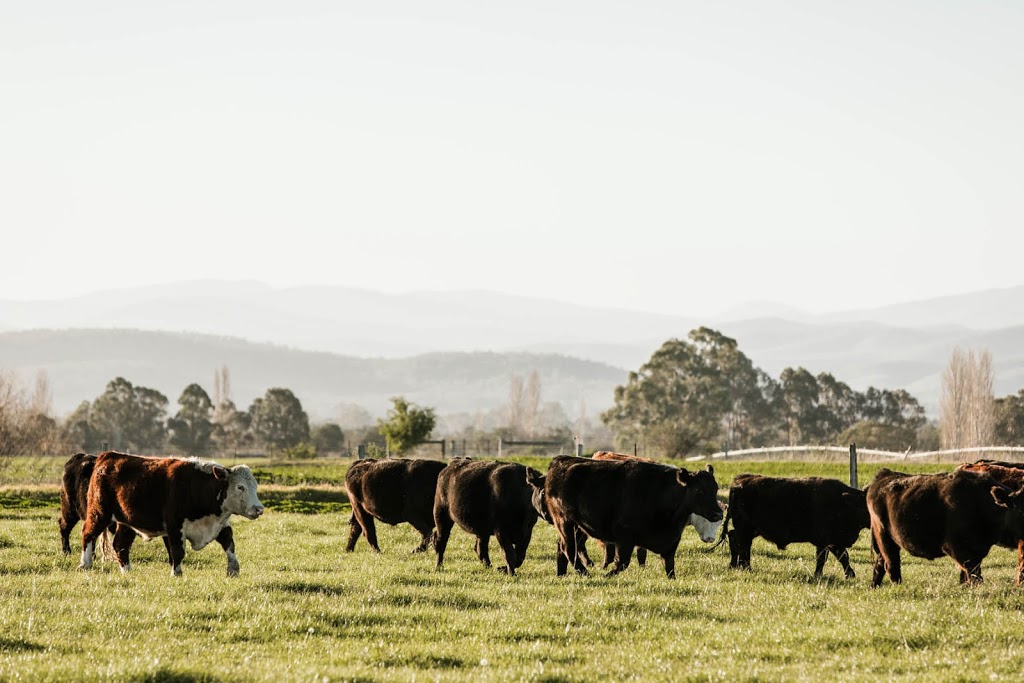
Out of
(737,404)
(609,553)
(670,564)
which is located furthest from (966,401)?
(670,564)

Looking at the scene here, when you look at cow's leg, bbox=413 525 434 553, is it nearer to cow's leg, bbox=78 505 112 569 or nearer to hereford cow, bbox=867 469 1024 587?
cow's leg, bbox=78 505 112 569

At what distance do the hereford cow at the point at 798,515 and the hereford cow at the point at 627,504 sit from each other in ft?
2.07

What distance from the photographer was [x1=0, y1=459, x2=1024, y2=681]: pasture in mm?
10539

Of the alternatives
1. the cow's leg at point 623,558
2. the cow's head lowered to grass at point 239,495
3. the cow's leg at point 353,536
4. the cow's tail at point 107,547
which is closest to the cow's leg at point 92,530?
the cow's tail at point 107,547

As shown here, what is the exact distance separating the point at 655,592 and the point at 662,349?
274 feet

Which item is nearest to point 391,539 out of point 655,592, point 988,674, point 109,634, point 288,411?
point 655,592

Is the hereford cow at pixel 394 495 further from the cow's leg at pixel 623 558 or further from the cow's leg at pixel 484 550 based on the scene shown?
the cow's leg at pixel 623 558

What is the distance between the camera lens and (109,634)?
11.7 metres

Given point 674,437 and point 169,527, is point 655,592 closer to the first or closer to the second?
point 169,527

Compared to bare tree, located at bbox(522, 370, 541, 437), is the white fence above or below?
below

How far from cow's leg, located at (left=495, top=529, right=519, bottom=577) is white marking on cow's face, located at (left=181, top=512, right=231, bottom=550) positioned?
4270 mm

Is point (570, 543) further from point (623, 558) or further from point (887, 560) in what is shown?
point (887, 560)

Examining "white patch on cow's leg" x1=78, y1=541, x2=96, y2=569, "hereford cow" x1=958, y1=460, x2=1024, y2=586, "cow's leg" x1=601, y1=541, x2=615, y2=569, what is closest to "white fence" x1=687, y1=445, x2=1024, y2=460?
"hereford cow" x1=958, y1=460, x2=1024, y2=586

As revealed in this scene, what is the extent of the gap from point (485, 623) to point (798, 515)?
7097 mm
